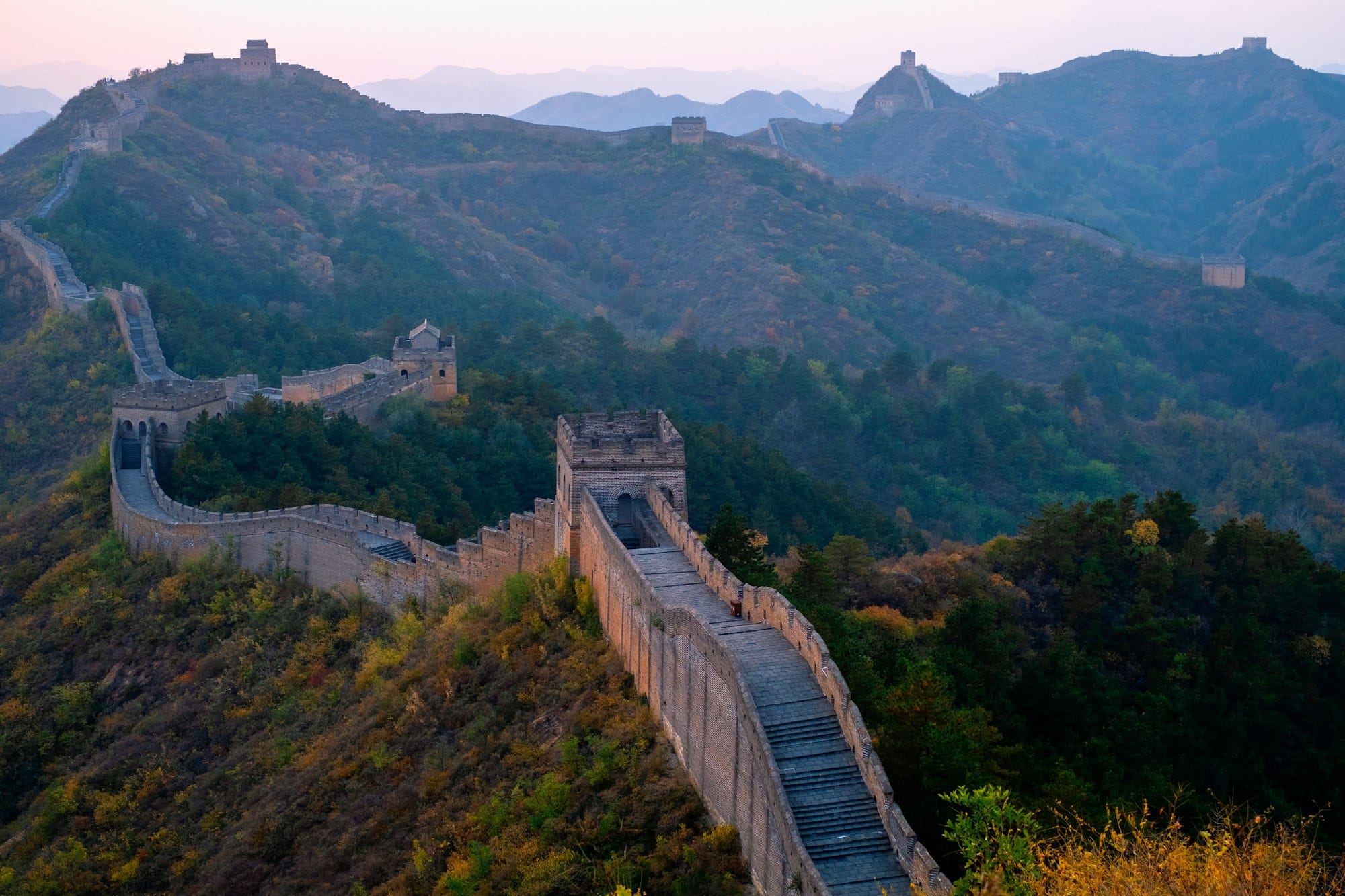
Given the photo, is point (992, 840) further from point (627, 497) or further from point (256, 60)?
point (256, 60)

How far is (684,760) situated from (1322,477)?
7038 centimetres

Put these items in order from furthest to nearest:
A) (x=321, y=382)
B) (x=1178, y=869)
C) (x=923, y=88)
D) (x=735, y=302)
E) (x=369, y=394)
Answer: (x=923, y=88), (x=735, y=302), (x=321, y=382), (x=369, y=394), (x=1178, y=869)

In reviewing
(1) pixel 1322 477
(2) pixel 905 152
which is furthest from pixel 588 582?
(2) pixel 905 152

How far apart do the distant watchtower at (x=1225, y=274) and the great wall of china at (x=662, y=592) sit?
261ft

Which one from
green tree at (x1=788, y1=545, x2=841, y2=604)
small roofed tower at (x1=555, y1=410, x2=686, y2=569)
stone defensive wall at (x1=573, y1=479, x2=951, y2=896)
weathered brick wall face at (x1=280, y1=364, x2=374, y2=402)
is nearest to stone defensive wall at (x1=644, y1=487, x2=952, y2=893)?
stone defensive wall at (x1=573, y1=479, x2=951, y2=896)

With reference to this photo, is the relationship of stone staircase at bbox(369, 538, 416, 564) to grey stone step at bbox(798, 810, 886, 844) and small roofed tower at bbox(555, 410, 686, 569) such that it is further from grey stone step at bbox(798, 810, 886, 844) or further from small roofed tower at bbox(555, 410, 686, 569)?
grey stone step at bbox(798, 810, 886, 844)

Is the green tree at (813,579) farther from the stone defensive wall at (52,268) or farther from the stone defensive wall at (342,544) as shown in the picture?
the stone defensive wall at (52,268)

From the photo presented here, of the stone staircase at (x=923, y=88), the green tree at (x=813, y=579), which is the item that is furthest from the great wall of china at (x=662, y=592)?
the stone staircase at (x=923, y=88)

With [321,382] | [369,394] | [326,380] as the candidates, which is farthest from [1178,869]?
[326,380]

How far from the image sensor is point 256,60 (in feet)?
373

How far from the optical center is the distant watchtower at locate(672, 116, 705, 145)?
124 meters

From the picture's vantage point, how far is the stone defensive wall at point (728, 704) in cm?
1566

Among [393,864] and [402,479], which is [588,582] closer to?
[393,864]

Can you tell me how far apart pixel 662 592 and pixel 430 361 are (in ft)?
105
